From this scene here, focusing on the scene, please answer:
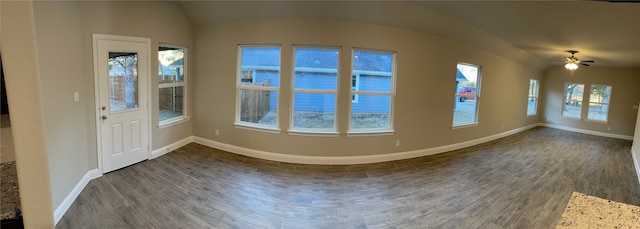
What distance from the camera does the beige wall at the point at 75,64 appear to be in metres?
2.68

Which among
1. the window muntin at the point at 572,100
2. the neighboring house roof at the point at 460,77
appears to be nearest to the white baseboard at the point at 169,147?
the neighboring house roof at the point at 460,77

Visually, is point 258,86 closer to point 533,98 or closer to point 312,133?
point 312,133

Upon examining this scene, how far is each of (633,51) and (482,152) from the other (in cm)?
329

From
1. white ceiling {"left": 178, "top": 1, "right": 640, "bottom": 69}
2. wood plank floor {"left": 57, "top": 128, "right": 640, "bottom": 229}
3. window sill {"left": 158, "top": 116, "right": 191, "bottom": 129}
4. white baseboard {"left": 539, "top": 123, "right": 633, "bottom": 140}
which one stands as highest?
white ceiling {"left": 178, "top": 1, "right": 640, "bottom": 69}

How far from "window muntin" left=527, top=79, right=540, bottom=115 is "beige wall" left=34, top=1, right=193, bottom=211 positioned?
33.3 feet

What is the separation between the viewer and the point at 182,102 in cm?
520

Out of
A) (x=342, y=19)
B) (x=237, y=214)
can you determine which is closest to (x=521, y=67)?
(x=342, y=19)

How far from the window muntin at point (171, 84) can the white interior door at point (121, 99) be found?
36 cm

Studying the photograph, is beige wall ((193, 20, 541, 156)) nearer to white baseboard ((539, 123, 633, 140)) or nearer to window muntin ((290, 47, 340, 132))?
window muntin ((290, 47, 340, 132))

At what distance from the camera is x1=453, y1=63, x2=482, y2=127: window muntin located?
605 centimetres

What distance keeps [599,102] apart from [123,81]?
12.2m

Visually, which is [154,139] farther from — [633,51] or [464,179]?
[633,51]

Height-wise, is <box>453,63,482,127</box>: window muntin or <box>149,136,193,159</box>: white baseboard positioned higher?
<box>453,63,482,127</box>: window muntin

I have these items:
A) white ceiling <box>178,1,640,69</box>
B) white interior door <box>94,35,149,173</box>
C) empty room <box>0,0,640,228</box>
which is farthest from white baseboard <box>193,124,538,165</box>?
white ceiling <box>178,1,640,69</box>
